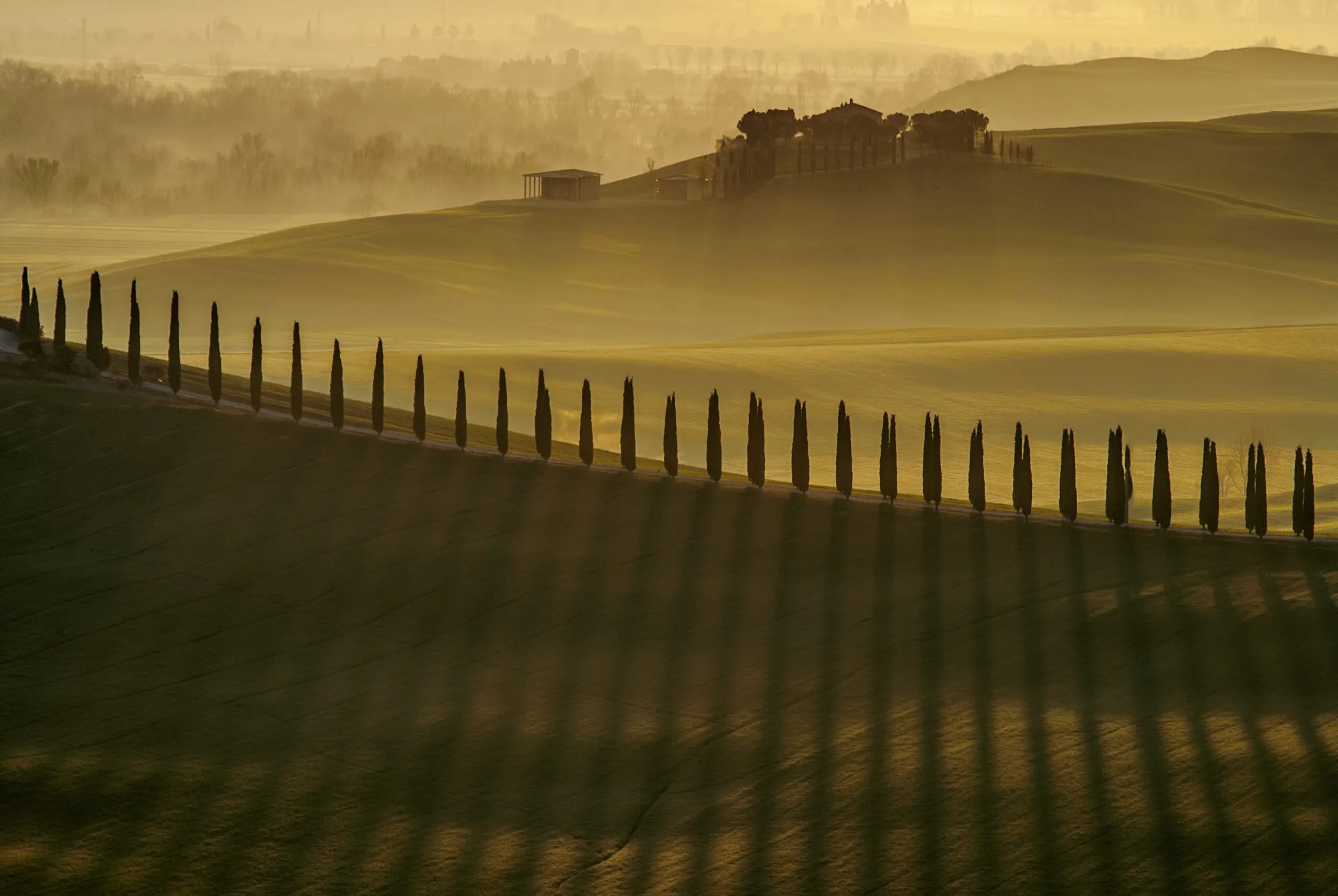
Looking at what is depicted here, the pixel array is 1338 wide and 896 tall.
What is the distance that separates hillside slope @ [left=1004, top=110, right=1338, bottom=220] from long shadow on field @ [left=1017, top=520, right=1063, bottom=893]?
13920 cm

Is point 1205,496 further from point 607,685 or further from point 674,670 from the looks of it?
point 607,685

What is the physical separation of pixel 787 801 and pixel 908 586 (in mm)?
11154

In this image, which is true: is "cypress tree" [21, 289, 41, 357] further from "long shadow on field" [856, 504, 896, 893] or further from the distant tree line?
"long shadow on field" [856, 504, 896, 893]

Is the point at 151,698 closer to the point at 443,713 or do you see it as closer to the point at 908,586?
the point at 443,713

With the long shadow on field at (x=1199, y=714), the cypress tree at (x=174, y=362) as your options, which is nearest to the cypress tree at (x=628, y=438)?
the long shadow on field at (x=1199, y=714)

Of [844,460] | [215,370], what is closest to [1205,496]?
[844,460]

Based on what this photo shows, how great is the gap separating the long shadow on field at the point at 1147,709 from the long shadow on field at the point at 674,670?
7259 millimetres

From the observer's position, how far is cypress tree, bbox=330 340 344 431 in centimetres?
4744

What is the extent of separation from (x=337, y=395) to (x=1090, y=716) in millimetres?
25654

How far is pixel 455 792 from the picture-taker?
2712 cm

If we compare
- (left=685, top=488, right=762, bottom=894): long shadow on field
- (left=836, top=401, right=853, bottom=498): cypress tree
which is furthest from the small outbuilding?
(left=685, top=488, right=762, bottom=894): long shadow on field

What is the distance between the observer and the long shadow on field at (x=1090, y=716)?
24125mm

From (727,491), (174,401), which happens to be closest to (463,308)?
(174,401)

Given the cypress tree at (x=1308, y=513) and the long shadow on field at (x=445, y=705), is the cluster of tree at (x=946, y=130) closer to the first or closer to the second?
the cypress tree at (x=1308, y=513)
